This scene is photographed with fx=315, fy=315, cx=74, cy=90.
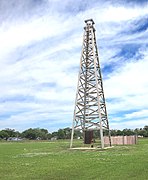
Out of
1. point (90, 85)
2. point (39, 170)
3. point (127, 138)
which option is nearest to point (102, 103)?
point (90, 85)

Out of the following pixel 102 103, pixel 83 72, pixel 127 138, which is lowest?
pixel 127 138

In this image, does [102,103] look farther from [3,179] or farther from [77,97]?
[3,179]

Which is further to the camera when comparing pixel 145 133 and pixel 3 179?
pixel 145 133

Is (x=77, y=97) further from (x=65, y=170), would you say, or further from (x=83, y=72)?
(x=65, y=170)

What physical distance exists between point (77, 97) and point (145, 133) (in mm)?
119357

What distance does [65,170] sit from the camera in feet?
65.5

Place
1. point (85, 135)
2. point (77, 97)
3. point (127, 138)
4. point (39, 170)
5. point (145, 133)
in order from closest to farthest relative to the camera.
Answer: point (39, 170) → point (77, 97) → point (85, 135) → point (127, 138) → point (145, 133)

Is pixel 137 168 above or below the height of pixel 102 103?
below

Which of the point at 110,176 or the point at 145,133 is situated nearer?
the point at 110,176

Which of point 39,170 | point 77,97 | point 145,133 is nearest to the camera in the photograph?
point 39,170

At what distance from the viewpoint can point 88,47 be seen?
174 feet

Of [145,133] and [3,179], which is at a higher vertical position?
[145,133]

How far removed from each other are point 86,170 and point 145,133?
148 m

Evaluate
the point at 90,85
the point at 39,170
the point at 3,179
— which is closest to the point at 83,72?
the point at 90,85
